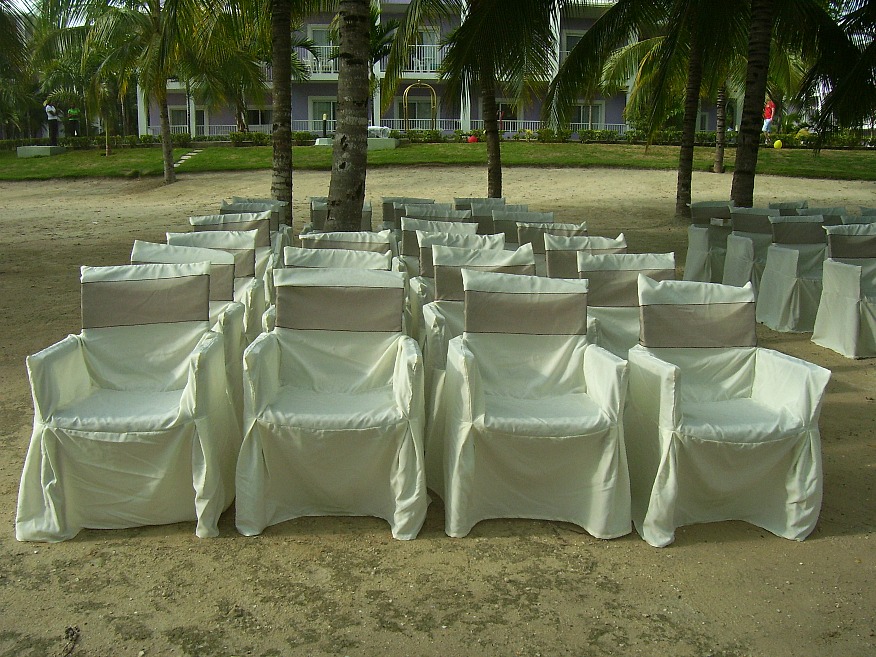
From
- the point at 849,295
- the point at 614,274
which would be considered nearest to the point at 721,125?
the point at 849,295

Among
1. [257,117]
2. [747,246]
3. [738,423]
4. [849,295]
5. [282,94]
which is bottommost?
[738,423]

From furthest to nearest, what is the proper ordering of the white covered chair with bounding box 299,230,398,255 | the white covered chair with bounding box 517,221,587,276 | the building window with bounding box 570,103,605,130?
the building window with bounding box 570,103,605,130 → the white covered chair with bounding box 517,221,587,276 → the white covered chair with bounding box 299,230,398,255

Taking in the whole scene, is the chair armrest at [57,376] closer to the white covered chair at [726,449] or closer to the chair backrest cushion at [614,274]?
the white covered chair at [726,449]

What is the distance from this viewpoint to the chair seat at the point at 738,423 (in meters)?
3.60

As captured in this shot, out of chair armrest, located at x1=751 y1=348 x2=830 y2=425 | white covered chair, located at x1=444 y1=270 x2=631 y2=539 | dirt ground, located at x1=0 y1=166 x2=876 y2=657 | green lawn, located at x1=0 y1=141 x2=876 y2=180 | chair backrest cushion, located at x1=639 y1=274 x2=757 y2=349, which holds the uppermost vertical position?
green lawn, located at x1=0 y1=141 x2=876 y2=180

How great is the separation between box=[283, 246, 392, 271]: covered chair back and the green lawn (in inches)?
776

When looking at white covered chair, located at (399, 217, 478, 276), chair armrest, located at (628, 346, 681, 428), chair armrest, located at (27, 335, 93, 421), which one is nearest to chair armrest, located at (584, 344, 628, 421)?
chair armrest, located at (628, 346, 681, 428)

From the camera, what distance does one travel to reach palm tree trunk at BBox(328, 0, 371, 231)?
22.1 ft

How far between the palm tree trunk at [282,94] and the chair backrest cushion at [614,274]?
5662mm

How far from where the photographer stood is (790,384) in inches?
153

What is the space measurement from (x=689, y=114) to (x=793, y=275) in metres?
6.95

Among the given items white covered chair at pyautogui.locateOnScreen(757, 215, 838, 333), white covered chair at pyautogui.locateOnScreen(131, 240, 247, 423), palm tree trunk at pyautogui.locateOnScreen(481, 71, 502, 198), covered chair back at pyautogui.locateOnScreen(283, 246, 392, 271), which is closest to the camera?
white covered chair at pyautogui.locateOnScreen(131, 240, 247, 423)

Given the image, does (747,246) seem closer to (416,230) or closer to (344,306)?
(416,230)

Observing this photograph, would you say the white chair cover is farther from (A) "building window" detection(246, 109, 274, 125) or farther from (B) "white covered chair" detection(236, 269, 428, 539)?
(A) "building window" detection(246, 109, 274, 125)
